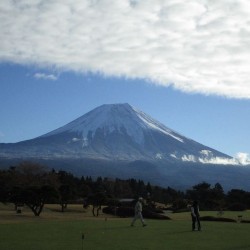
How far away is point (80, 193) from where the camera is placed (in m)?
66.6

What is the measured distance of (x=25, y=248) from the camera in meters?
12.2

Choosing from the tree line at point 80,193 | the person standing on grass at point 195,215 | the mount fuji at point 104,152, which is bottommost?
the person standing on grass at point 195,215

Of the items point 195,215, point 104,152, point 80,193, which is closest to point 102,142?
point 104,152

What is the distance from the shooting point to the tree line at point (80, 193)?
38.6 metres

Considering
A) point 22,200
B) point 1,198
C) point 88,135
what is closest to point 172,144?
point 88,135

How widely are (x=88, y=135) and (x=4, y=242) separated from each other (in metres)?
175

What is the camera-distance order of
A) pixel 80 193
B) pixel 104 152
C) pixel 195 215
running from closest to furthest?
pixel 195 215, pixel 80 193, pixel 104 152

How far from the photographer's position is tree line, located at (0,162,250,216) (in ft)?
127

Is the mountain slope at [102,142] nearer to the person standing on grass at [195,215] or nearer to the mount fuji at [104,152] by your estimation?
the mount fuji at [104,152]

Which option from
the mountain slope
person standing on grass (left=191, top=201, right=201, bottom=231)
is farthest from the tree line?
the mountain slope

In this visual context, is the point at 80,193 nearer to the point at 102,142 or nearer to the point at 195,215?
the point at 195,215

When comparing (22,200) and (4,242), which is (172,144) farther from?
(4,242)

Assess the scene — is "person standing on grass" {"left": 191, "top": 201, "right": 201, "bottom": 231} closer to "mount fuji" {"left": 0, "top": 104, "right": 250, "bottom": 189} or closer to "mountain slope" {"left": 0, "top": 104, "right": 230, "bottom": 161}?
"mount fuji" {"left": 0, "top": 104, "right": 250, "bottom": 189}

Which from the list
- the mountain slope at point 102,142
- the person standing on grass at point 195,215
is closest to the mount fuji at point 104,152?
the mountain slope at point 102,142
